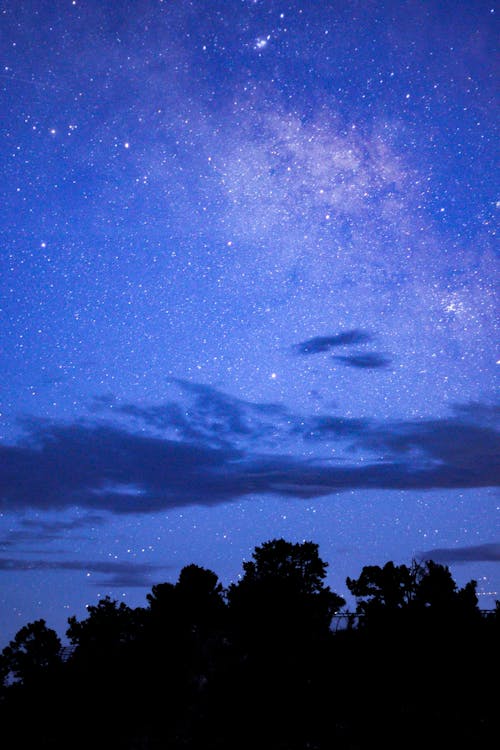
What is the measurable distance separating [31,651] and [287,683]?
25.8 m

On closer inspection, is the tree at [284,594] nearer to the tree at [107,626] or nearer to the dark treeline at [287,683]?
the dark treeline at [287,683]

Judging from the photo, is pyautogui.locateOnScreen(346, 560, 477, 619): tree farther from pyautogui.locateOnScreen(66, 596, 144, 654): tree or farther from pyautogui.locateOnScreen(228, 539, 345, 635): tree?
pyautogui.locateOnScreen(66, 596, 144, 654): tree

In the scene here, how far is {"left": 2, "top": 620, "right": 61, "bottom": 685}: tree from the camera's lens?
4681 cm

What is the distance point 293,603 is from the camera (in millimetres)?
36438

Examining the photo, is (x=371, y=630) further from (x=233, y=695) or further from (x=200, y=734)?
(x=200, y=734)

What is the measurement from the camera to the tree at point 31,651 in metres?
46.8

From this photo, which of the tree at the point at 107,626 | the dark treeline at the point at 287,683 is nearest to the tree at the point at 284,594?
the dark treeline at the point at 287,683

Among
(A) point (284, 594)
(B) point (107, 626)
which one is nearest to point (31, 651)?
(B) point (107, 626)

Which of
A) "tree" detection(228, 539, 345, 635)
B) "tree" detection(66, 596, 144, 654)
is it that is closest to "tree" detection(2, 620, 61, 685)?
"tree" detection(66, 596, 144, 654)

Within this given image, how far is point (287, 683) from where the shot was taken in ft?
94.5

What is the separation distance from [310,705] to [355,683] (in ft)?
6.86

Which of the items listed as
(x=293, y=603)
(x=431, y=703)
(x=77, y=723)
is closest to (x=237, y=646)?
(x=293, y=603)

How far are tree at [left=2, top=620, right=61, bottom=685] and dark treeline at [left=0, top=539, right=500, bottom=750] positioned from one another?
21.7 feet

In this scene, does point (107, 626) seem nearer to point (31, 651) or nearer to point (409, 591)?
point (31, 651)
